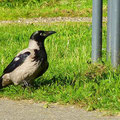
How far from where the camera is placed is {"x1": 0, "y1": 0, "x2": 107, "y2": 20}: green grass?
1805 centimetres

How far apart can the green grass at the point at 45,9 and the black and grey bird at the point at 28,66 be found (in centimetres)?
1086

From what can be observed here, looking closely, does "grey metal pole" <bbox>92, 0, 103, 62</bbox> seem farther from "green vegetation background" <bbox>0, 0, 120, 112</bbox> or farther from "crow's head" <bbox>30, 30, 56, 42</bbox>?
"crow's head" <bbox>30, 30, 56, 42</bbox>

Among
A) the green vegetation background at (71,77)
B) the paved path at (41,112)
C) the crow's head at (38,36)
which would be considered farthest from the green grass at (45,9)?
the paved path at (41,112)

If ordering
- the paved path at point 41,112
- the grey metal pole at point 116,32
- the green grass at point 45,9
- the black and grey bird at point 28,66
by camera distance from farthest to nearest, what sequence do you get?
1. the green grass at point 45,9
2. the grey metal pole at point 116,32
3. the black and grey bird at point 28,66
4. the paved path at point 41,112

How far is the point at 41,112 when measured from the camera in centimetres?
579

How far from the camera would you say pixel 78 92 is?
247 inches

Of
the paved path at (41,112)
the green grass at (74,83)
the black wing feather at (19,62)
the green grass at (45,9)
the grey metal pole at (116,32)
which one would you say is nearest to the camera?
the paved path at (41,112)

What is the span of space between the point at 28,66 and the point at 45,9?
41.4 ft

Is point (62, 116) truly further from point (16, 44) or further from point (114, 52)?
point (16, 44)

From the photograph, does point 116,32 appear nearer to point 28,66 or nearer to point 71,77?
point 71,77

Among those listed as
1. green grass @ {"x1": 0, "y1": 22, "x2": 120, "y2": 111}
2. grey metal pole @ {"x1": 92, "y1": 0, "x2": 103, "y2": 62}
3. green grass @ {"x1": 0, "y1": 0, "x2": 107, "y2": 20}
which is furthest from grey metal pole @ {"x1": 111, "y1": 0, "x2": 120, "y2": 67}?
green grass @ {"x1": 0, "y1": 0, "x2": 107, "y2": 20}

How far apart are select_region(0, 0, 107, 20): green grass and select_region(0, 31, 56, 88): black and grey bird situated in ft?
35.6

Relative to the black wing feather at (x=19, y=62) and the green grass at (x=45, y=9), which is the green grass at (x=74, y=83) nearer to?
the black wing feather at (x=19, y=62)

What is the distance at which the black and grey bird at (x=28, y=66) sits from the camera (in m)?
6.48
